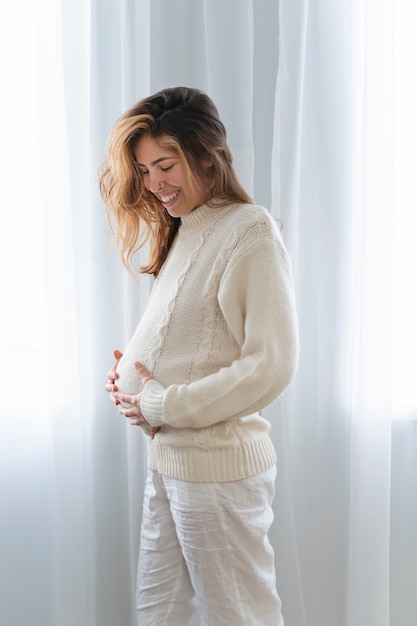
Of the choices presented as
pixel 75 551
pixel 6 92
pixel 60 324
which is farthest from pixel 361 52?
pixel 75 551

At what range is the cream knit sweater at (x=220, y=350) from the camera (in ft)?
3.72

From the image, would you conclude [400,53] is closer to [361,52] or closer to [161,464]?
[361,52]

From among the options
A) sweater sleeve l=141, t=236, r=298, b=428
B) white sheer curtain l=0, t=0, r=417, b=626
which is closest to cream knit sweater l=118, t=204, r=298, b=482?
sweater sleeve l=141, t=236, r=298, b=428

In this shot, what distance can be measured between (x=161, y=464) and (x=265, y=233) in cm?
47

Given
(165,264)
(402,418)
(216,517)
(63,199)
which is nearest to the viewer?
(216,517)

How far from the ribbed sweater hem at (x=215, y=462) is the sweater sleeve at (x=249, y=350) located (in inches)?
2.5

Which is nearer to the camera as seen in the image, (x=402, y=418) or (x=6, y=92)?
(x=6, y=92)

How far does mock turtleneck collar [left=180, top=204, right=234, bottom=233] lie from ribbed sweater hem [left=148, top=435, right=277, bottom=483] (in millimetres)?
422

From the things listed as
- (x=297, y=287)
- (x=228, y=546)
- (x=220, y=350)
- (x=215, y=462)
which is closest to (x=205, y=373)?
(x=220, y=350)

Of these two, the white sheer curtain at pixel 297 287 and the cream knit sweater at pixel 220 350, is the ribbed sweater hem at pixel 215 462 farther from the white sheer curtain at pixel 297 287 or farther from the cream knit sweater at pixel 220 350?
the white sheer curtain at pixel 297 287

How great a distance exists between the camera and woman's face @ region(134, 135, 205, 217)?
125 centimetres

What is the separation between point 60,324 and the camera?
5.38 feet

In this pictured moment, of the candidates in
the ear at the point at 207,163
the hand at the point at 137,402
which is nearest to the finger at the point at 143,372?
the hand at the point at 137,402

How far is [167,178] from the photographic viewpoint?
1261 millimetres
